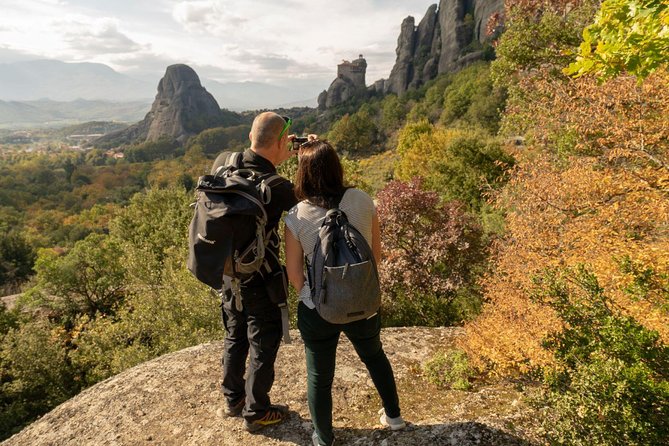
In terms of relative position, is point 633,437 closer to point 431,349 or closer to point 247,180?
point 247,180

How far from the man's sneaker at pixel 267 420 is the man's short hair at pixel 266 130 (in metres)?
2.54

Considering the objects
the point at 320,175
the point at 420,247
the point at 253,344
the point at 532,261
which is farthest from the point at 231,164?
the point at 420,247

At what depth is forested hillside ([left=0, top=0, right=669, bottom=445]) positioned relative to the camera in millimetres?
2498

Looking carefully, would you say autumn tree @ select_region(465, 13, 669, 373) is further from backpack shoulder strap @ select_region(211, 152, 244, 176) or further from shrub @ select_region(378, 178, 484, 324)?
backpack shoulder strap @ select_region(211, 152, 244, 176)

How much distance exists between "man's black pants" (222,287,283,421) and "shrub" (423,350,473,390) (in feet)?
6.73

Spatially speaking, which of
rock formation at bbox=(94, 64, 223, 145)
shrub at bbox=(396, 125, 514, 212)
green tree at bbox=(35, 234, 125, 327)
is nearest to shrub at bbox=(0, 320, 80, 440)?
green tree at bbox=(35, 234, 125, 327)

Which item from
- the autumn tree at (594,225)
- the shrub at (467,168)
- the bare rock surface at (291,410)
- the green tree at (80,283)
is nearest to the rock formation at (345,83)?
the shrub at (467,168)

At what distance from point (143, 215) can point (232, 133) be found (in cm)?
9621

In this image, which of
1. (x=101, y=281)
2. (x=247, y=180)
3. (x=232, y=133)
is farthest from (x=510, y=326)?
(x=232, y=133)

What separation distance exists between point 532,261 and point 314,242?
15.6 feet


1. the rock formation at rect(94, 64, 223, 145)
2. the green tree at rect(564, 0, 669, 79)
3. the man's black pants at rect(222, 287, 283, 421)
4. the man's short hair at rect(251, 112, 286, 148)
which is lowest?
the man's black pants at rect(222, 287, 283, 421)

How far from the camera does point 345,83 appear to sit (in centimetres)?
10031

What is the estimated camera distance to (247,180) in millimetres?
2805

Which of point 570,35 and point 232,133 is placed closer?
point 570,35
